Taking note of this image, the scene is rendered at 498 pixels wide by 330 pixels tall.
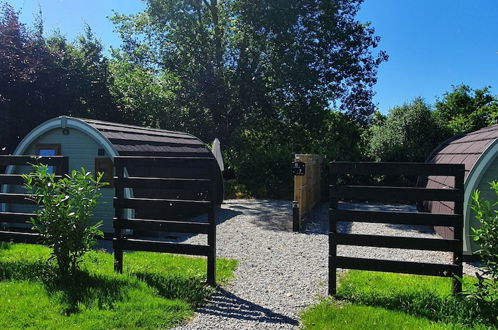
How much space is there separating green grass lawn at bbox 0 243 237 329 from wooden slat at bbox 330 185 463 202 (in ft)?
7.27

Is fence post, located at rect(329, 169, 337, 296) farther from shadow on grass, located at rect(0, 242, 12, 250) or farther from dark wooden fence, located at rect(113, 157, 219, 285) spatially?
shadow on grass, located at rect(0, 242, 12, 250)

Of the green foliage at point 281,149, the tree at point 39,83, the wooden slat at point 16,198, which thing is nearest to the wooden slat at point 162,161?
the wooden slat at point 16,198

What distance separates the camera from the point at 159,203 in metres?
5.99

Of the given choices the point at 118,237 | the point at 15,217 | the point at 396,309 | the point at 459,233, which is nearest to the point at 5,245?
the point at 15,217

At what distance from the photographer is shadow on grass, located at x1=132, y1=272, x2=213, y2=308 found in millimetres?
5164

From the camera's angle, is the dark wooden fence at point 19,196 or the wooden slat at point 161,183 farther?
the dark wooden fence at point 19,196

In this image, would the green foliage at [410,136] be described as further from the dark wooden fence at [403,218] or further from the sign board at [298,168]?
the dark wooden fence at [403,218]

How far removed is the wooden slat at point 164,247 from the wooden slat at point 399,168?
7.04 ft

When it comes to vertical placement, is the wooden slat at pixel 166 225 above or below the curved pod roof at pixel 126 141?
below

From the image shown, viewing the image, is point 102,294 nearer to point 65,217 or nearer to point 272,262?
point 65,217

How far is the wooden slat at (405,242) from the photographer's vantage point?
16.7ft

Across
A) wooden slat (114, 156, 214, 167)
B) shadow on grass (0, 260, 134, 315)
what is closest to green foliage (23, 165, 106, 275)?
shadow on grass (0, 260, 134, 315)

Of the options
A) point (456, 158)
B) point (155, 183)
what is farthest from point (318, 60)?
point (155, 183)

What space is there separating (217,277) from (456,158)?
6585 mm
